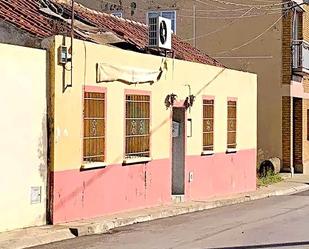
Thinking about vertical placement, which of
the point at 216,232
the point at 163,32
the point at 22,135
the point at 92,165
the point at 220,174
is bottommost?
the point at 216,232

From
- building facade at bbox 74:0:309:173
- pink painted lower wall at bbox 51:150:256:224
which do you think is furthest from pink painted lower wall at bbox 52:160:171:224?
building facade at bbox 74:0:309:173

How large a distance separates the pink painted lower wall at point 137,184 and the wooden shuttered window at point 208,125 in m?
0.33

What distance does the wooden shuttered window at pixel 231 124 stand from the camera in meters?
21.7

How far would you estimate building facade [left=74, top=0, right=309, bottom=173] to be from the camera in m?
28.6

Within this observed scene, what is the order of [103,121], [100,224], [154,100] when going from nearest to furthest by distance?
[100,224]
[103,121]
[154,100]

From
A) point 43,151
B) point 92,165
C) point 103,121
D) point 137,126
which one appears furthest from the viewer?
point 137,126

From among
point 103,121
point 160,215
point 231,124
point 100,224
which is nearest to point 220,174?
point 231,124

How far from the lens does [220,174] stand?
2088 centimetres

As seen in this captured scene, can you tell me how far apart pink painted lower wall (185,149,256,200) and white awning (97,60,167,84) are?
284 centimetres

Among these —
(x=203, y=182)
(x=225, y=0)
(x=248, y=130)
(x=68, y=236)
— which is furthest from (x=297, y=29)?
(x=68, y=236)

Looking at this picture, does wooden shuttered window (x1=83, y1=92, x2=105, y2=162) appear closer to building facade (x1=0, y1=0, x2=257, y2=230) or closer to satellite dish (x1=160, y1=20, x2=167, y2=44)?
building facade (x1=0, y1=0, x2=257, y2=230)

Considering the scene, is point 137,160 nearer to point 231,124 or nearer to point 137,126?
point 137,126

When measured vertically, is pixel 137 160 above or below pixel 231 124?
below

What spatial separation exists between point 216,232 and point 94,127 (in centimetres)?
327
